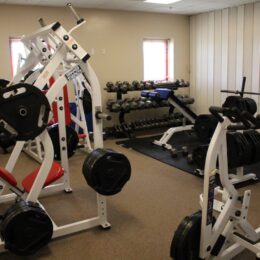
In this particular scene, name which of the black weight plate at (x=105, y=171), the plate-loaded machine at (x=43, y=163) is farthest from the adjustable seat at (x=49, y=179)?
the black weight plate at (x=105, y=171)

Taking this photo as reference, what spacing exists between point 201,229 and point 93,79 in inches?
52.9

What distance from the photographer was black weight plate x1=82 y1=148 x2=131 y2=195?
2.38 metres

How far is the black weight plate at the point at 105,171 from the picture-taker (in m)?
2.38

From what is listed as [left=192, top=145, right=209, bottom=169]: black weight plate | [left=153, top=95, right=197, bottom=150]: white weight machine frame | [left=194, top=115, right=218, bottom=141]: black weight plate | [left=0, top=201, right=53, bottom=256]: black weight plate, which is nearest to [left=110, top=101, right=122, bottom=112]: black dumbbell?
[left=153, top=95, right=197, bottom=150]: white weight machine frame

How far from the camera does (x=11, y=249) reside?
212 centimetres

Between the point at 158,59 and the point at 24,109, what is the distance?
5.43m

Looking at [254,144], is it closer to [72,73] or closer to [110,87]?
[72,73]

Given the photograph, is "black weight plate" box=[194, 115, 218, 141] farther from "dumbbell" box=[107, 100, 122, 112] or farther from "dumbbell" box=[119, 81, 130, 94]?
"dumbbell" box=[119, 81, 130, 94]

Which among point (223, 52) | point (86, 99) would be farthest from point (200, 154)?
point (223, 52)

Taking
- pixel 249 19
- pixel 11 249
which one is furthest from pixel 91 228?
pixel 249 19

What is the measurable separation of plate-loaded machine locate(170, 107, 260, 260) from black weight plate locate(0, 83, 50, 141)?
1.07m

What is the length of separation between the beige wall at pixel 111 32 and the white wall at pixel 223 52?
410 mm

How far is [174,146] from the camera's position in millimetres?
5391

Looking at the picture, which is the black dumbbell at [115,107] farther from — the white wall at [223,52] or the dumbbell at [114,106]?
the white wall at [223,52]
